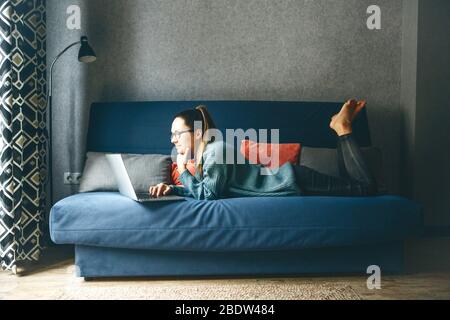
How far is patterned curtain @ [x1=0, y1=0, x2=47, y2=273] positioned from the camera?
105 inches

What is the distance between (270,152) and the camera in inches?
114

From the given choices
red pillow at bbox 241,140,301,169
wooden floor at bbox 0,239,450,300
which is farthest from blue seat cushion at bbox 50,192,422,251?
red pillow at bbox 241,140,301,169

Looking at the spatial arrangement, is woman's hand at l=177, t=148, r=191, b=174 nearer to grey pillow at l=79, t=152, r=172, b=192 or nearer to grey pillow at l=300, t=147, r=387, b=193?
grey pillow at l=79, t=152, r=172, b=192

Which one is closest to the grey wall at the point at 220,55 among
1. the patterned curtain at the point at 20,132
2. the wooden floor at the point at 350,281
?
the patterned curtain at the point at 20,132

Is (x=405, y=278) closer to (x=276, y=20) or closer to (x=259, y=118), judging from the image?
(x=259, y=118)

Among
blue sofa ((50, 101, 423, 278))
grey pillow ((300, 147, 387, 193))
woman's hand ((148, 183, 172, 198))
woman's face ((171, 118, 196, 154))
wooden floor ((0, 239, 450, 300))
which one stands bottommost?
wooden floor ((0, 239, 450, 300))

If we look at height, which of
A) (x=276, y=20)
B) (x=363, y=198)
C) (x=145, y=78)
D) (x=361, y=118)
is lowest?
(x=363, y=198)

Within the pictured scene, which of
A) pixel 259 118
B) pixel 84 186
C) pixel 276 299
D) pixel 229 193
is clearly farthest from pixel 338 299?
pixel 84 186

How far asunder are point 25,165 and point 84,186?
1.17 feet

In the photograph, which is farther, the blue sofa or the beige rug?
the blue sofa

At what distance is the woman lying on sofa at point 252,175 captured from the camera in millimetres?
2543

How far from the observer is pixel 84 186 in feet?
9.51

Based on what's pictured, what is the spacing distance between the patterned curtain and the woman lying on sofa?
861 millimetres

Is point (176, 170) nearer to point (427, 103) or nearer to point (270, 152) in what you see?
point (270, 152)
